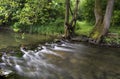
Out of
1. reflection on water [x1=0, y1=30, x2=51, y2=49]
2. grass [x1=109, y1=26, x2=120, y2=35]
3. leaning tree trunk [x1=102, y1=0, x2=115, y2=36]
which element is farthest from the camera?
grass [x1=109, y1=26, x2=120, y2=35]

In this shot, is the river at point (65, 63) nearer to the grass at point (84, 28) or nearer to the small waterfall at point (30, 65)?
the small waterfall at point (30, 65)

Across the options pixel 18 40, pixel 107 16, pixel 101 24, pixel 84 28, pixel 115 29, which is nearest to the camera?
pixel 107 16

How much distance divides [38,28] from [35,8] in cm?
760

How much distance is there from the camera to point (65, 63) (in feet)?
32.0

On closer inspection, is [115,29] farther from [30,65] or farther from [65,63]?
[30,65]

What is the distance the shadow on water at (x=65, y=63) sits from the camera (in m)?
8.28

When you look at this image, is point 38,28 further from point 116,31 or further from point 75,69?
point 75,69

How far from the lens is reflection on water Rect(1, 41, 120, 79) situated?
8.29m

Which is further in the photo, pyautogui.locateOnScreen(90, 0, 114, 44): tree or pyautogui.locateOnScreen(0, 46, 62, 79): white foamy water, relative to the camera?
pyautogui.locateOnScreen(90, 0, 114, 44): tree

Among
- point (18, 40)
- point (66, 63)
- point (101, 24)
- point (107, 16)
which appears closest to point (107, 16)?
point (107, 16)

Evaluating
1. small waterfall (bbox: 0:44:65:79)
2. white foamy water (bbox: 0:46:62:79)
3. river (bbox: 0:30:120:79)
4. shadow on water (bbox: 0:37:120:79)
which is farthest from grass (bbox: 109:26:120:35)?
white foamy water (bbox: 0:46:62:79)

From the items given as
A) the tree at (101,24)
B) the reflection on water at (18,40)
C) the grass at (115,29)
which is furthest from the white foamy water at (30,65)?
the grass at (115,29)

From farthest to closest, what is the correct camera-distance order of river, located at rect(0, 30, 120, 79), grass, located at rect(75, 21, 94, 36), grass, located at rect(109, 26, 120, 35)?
grass, located at rect(75, 21, 94, 36) < grass, located at rect(109, 26, 120, 35) < river, located at rect(0, 30, 120, 79)

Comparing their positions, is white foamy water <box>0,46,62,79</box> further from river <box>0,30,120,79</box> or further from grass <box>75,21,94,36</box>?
grass <box>75,21,94,36</box>
